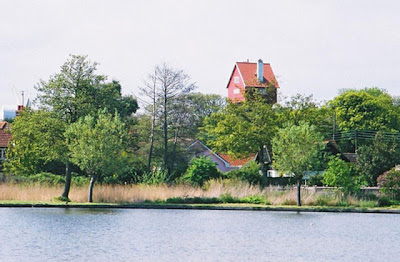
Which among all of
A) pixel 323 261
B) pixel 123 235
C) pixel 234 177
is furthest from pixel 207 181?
pixel 323 261

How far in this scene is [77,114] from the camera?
195ft

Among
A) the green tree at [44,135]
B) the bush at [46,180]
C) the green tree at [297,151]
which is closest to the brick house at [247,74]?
the bush at [46,180]

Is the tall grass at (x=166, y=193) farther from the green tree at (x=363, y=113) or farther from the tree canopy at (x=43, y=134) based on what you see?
the green tree at (x=363, y=113)

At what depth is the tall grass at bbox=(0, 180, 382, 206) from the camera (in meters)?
55.0

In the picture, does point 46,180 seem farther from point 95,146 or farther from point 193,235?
point 193,235

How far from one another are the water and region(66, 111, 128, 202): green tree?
551cm

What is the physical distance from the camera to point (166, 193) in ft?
184

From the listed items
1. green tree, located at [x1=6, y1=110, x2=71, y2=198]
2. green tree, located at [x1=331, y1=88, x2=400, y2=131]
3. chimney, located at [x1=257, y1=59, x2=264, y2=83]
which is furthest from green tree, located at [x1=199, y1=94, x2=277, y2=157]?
chimney, located at [x1=257, y1=59, x2=264, y2=83]

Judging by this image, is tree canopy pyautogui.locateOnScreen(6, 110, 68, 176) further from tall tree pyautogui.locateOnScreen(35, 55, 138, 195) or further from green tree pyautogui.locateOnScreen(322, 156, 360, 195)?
green tree pyautogui.locateOnScreen(322, 156, 360, 195)

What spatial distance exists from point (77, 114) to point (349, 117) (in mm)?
54496

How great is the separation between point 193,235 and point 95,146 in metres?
20.3

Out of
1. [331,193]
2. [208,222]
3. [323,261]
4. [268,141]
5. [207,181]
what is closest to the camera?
[323,261]

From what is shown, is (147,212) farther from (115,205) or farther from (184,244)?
(184,244)

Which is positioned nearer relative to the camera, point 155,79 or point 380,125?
point 155,79
